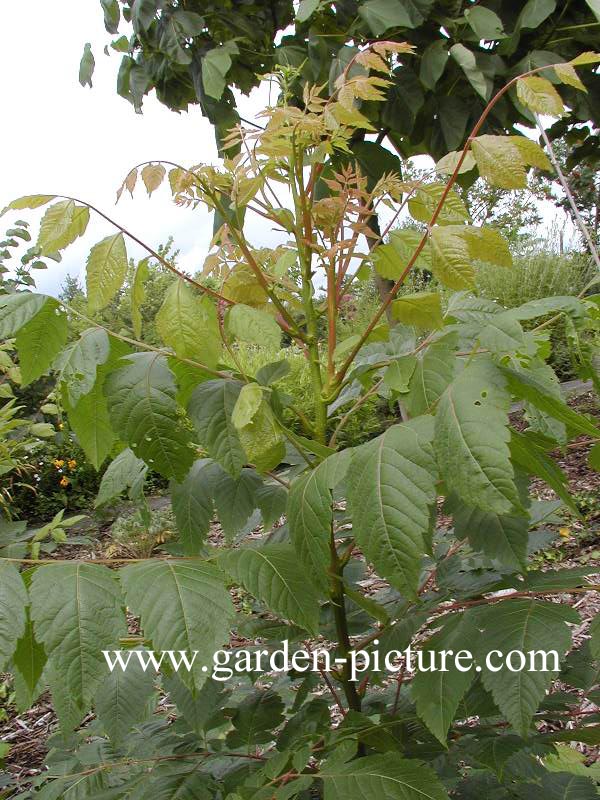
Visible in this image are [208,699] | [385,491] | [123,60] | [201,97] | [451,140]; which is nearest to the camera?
[385,491]

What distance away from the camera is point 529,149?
0.74 meters

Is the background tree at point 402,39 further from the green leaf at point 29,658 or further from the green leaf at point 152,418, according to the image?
the green leaf at point 29,658

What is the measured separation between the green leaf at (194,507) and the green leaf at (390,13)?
1.91m

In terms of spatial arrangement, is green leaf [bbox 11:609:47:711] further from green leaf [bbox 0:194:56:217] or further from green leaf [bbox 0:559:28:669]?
green leaf [bbox 0:194:56:217]

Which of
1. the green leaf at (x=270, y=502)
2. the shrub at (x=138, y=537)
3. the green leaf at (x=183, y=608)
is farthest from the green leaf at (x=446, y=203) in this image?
the shrub at (x=138, y=537)

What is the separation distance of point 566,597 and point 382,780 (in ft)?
7.36

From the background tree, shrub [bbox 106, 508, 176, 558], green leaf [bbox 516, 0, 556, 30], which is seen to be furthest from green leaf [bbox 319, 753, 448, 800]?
shrub [bbox 106, 508, 176, 558]

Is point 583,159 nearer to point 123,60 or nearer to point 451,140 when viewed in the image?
point 451,140

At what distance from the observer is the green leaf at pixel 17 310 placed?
79 centimetres

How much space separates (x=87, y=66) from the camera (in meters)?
3.19

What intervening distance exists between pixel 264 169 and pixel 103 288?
27cm

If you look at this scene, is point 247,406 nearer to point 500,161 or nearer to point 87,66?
point 500,161

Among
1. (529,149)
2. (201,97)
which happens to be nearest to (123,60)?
(201,97)

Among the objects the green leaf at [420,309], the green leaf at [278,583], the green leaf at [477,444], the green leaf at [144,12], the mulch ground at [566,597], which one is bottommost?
the mulch ground at [566,597]
